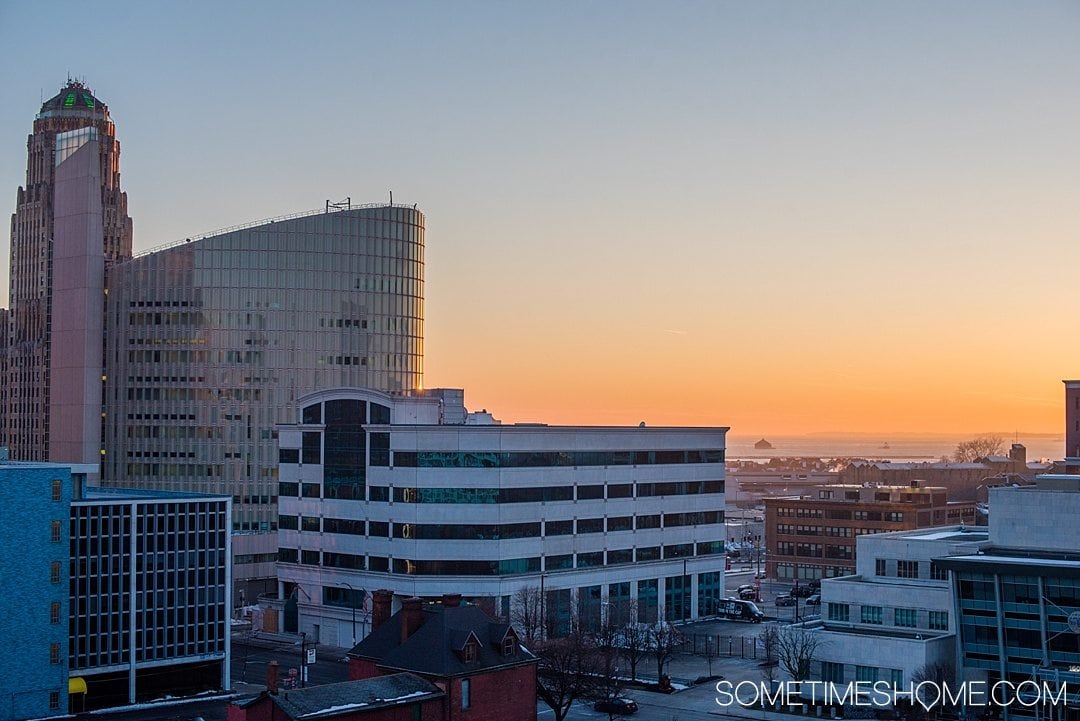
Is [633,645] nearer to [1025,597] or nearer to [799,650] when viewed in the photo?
[799,650]

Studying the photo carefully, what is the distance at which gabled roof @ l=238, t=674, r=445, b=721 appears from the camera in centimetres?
6253

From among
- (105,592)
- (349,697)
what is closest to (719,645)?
(105,592)

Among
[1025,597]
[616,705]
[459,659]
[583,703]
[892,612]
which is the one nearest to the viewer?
[459,659]

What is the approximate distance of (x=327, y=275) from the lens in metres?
182

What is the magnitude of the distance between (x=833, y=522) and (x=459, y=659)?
101740 mm

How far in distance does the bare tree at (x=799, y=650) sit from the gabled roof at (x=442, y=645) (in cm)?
2515

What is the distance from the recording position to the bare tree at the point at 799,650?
9225cm

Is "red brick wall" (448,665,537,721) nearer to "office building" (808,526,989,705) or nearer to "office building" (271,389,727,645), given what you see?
"office building" (808,526,989,705)

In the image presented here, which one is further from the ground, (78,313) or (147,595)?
(78,313)

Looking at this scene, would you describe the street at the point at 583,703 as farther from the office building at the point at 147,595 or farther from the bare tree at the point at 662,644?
the office building at the point at 147,595

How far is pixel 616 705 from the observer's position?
8769cm

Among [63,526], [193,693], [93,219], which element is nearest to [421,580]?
[193,693]

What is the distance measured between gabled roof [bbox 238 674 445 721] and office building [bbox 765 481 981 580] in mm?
101819

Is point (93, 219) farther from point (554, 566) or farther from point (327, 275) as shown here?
point (554, 566)
